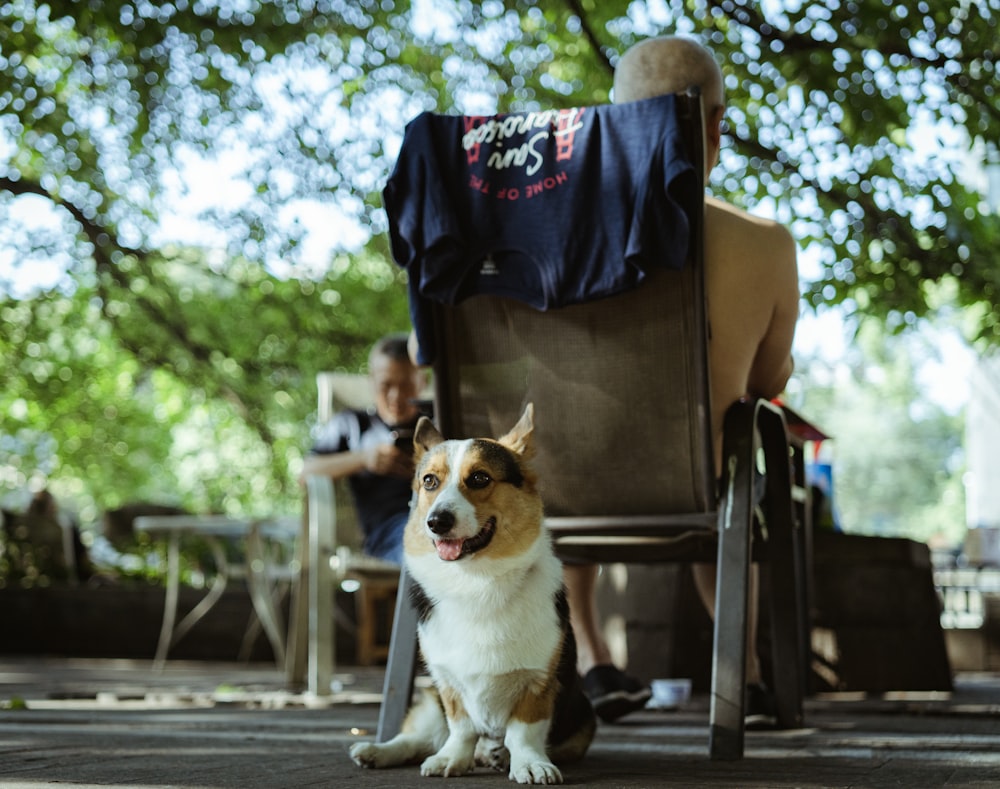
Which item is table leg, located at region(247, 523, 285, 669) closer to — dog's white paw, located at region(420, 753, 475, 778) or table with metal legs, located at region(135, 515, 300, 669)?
table with metal legs, located at region(135, 515, 300, 669)

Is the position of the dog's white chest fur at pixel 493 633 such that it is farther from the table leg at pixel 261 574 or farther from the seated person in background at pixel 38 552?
the seated person in background at pixel 38 552

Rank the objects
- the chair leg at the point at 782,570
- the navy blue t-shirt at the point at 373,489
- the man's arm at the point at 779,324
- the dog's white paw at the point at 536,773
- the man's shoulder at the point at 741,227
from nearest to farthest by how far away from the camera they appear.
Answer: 1. the dog's white paw at the point at 536,773
2. the man's shoulder at the point at 741,227
3. the man's arm at the point at 779,324
4. the chair leg at the point at 782,570
5. the navy blue t-shirt at the point at 373,489

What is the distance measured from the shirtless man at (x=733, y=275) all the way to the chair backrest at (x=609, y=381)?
169 mm

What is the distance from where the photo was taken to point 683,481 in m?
→ 2.86

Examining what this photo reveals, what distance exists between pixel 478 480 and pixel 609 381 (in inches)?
25.1

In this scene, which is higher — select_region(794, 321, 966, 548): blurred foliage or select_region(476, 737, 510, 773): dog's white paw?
select_region(794, 321, 966, 548): blurred foliage

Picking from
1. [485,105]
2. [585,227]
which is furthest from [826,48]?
[485,105]

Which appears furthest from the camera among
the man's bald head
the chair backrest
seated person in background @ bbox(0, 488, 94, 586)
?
seated person in background @ bbox(0, 488, 94, 586)

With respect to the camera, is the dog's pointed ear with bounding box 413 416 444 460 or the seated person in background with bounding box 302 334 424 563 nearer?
the dog's pointed ear with bounding box 413 416 444 460

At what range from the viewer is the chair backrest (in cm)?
282

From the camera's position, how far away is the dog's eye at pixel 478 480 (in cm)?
236

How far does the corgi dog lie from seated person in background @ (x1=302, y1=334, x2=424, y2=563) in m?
2.47

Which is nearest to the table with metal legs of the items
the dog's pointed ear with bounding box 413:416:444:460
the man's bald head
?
the man's bald head

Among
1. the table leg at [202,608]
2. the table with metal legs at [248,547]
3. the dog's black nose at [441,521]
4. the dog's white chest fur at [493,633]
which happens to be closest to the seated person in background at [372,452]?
the table with metal legs at [248,547]
